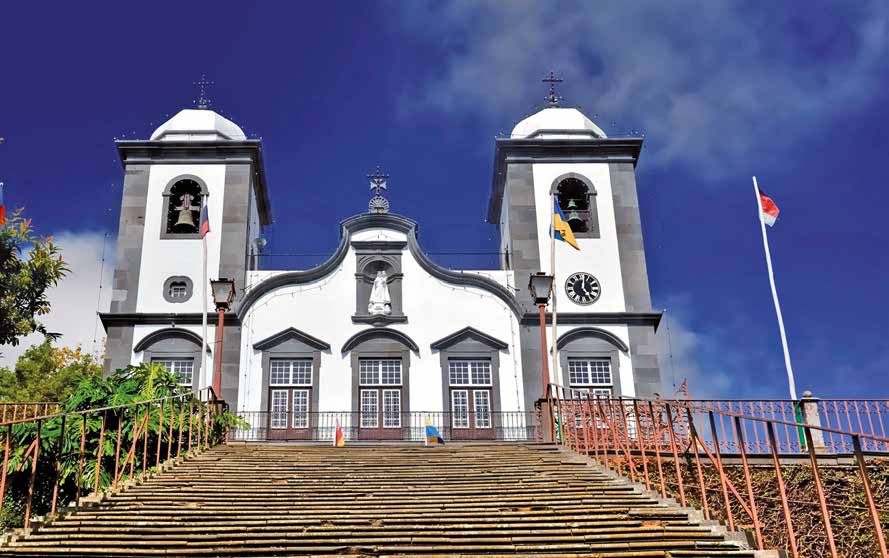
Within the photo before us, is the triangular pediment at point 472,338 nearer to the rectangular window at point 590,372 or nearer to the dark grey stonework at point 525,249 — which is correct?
the dark grey stonework at point 525,249

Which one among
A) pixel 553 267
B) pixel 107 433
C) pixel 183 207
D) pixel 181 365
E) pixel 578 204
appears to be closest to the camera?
pixel 107 433

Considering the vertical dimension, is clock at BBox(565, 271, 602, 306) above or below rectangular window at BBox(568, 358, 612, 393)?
above

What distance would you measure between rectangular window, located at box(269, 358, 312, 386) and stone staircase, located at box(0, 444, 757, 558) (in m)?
8.44

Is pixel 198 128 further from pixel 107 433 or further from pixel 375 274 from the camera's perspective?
pixel 107 433

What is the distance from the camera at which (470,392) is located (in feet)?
71.7

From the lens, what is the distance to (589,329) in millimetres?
22500

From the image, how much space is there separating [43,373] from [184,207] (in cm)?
1094

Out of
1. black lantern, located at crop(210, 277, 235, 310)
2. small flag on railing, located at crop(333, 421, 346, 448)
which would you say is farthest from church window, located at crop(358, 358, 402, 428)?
black lantern, located at crop(210, 277, 235, 310)

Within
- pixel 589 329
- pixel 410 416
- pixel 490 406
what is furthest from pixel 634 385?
pixel 410 416

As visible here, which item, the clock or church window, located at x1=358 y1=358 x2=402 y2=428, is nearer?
church window, located at x1=358 y1=358 x2=402 y2=428

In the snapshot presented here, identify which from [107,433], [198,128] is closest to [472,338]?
[198,128]

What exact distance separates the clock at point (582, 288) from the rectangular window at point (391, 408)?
15.4ft

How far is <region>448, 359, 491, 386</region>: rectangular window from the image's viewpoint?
72.0ft

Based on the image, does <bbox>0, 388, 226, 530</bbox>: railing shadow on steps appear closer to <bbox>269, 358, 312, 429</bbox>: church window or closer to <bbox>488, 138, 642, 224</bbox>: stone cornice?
<bbox>269, 358, 312, 429</bbox>: church window
